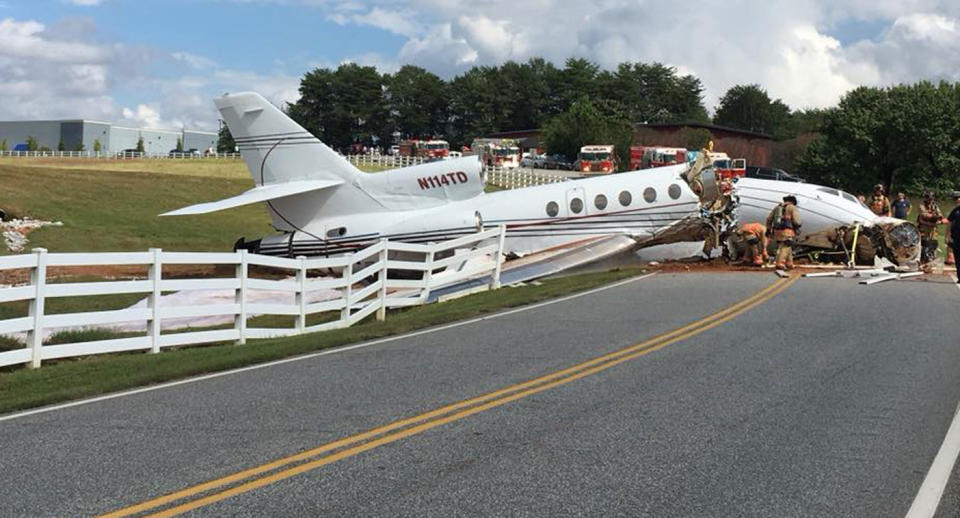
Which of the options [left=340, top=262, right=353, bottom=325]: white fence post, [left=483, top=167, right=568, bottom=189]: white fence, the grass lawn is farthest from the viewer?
[left=483, top=167, right=568, bottom=189]: white fence

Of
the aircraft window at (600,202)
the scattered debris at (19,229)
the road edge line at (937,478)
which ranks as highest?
the aircraft window at (600,202)

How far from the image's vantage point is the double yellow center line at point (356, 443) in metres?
5.52

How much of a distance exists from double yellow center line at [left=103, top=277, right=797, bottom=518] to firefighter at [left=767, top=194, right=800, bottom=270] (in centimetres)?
1120

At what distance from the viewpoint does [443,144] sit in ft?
275

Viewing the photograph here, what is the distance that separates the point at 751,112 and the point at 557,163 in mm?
77309

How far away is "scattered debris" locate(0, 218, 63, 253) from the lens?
2872 cm

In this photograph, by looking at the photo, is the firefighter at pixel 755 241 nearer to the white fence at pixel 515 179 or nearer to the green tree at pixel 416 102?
the white fence at pixel 515 179

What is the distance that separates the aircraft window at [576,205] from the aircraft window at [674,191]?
7.64 feet

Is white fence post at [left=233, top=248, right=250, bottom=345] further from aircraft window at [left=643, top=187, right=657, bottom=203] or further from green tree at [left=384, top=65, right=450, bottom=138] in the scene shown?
green tree at [left=384, top=65, right=450, bottom=138]

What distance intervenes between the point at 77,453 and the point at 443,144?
3080 inches

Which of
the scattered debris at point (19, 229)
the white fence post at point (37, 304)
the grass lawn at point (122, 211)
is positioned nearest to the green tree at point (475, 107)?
the grass lawn at point (122, 211)

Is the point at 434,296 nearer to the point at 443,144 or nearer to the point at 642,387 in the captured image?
the point at 642,387

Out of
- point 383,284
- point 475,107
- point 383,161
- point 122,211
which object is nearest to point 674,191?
point 383,284

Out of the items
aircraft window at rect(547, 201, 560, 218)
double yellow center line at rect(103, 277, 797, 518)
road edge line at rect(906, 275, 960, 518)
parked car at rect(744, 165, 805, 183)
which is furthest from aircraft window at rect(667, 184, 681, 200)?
parked car at rect(744, 165, 805, 183)
